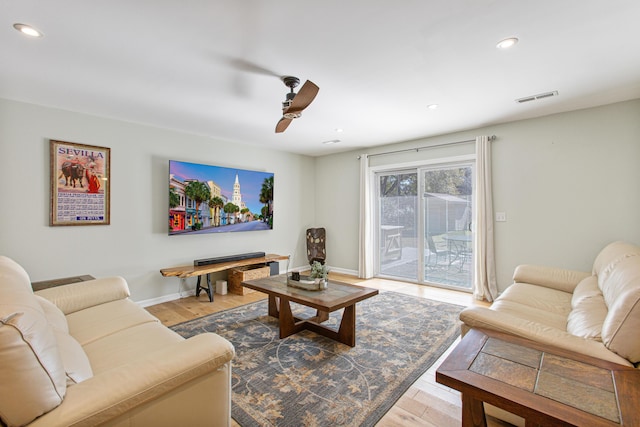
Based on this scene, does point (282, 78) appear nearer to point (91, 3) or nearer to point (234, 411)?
point (91, 3)

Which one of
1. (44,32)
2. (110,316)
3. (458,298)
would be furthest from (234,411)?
(458,298)

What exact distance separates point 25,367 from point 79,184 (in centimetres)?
309

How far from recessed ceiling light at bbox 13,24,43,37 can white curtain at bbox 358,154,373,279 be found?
423 cm

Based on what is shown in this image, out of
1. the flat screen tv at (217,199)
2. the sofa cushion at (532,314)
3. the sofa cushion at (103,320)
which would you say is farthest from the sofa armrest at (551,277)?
the flat screen tv at (217,199)

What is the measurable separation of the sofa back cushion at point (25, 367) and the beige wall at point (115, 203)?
2.73 metres

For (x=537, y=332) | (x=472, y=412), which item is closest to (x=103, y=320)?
(x=472, y=412)

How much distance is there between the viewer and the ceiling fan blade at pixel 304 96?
2150mm

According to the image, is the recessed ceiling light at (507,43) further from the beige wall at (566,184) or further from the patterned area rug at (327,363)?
the patterned area rug at (327,363)

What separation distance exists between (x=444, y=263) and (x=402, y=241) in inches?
30.5

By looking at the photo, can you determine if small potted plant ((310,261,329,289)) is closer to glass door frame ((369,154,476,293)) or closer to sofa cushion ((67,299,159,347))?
sofa cushion ((67,299,159,347))

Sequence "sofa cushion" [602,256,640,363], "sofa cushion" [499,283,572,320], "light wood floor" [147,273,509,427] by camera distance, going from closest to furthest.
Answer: "sofa cushion" [602,256,640,363] → "light wood floor" [147,273,509,427] → "sofa cushion" [499,283,572,320]

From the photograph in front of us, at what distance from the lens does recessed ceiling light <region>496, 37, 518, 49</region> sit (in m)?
1.96

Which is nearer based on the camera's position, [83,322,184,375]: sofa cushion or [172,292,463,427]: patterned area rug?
[83,322,184,375]: sofa cushion

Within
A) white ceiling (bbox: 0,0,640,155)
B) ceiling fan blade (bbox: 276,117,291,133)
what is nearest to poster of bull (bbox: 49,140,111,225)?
white ceiling (bbox: 0,0,640,155)
